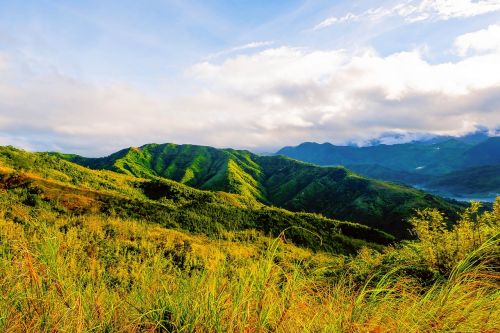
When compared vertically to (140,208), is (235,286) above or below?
above

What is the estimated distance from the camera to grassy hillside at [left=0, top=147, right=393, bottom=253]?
109 ft

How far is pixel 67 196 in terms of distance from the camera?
34.7m

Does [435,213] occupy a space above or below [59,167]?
below

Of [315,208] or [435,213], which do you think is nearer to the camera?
[435,213]

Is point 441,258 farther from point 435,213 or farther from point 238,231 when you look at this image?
point 238,231

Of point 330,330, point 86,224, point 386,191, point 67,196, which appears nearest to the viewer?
point 330,330

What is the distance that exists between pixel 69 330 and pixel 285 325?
2313mm

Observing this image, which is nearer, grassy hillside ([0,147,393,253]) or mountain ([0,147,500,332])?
mountain ([0,147,500,332])

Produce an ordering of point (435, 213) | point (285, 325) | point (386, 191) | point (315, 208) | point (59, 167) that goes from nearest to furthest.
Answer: point (285, 325), point (435, 213), point (59, 167), point (386, 191), point (315, 208)

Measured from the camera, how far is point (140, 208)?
3697 cm

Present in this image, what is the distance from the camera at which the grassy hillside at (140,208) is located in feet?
109

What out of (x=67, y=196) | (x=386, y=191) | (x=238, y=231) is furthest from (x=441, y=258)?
(x=386, y=191)

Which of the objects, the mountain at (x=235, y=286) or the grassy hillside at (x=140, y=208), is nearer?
the mountain at (x=235, y=286)

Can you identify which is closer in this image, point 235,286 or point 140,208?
point 235,286
